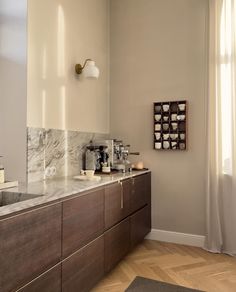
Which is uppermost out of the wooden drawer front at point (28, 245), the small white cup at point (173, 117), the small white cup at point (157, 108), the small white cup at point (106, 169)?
the small white cup at point (157, 108)

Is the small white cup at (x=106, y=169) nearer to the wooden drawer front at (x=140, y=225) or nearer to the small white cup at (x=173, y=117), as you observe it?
the wooden drawer front at (x=140, y=225)

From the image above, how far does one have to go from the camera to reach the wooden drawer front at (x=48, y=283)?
1.42 meters

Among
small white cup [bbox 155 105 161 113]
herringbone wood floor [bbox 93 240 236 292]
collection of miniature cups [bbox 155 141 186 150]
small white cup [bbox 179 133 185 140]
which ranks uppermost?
small white cup [bbox 155 105 161 113]

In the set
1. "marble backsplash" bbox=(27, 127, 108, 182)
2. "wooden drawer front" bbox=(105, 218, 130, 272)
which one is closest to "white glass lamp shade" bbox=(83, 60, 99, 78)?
"marble backsplash" bbox=(27, 127, 108, 182)

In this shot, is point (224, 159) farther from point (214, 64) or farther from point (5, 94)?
point (5, 94)

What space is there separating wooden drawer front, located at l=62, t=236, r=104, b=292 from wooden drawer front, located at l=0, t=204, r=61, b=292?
0.16m

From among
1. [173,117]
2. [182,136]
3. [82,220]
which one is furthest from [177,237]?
[82,220]

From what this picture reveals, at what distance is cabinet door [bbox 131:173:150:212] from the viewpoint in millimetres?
2770

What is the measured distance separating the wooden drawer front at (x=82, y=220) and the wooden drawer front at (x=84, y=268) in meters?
0.06

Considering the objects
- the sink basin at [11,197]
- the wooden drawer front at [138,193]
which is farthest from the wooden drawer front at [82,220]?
the wooden drawer front at [138,193]

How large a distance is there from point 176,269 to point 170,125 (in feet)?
5.07

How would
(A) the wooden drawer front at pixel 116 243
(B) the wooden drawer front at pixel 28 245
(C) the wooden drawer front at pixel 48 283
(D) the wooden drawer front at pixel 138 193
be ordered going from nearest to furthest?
(B) the wooden drawer front at pixel 28 245 → (C) the wooden drawer front at pixel 48 283 → (A) the wooden drawer front at pixel 116 243 → (D) the wooden drawer front at pixel 138 193

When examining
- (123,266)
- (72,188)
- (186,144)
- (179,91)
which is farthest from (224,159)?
(72,188)

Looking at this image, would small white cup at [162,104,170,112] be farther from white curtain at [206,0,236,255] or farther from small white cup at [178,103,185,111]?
white curtain at [206,0,236,255]
